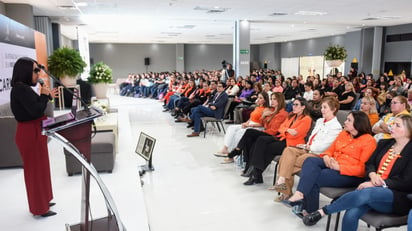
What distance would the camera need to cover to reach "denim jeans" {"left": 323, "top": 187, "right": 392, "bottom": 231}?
2.60 m

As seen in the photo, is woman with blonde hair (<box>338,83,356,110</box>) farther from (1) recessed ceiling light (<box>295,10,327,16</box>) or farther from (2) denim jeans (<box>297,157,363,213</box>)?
(2) denim jeans (<box>297,157,363,213</box>)

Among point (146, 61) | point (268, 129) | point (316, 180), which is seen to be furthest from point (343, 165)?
point (146, 61)

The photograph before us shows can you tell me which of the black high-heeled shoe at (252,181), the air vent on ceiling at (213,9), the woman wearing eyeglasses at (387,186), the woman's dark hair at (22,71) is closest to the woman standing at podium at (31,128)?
the woman's dark hair at (22,71)

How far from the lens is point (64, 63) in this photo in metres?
10.4

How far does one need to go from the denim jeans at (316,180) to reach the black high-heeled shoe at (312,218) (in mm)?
154

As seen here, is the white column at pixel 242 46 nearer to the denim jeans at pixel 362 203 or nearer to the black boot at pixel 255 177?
the black boot at pixel 255 177

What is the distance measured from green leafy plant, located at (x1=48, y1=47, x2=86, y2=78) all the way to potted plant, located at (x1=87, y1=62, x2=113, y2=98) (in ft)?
1.81

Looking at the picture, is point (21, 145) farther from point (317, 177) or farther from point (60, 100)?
point (60, 100)

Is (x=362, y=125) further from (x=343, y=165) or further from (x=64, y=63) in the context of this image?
(x=64, y=63)

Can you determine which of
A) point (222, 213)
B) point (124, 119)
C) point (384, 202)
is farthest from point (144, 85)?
point (384, 202)

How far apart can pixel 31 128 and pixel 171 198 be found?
1704mm

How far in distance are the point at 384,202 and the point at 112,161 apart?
129 inches

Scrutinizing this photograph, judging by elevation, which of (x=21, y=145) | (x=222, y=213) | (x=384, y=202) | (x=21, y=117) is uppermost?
(x=21, y=117)

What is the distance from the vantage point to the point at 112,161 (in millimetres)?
4617
